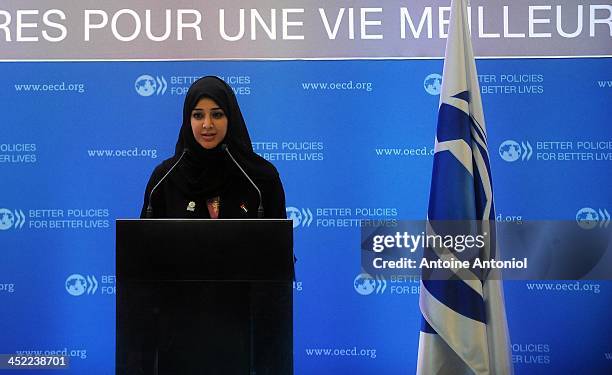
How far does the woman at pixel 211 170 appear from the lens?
2.99 m

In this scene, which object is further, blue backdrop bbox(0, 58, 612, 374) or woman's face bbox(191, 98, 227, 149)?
blue backdrop bbox(0, 58, 612, 374)

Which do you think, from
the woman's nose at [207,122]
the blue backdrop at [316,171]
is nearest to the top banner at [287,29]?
the blue backdrop at [316,171]

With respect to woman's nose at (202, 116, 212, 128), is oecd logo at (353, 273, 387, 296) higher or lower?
lower

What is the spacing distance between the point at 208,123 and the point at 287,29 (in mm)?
1360

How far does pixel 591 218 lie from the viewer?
4129 mm

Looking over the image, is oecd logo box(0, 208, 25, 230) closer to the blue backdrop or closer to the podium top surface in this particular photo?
the blue backdrop

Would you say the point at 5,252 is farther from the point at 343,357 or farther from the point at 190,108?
the point at 343,357

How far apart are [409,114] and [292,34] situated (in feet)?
2.83

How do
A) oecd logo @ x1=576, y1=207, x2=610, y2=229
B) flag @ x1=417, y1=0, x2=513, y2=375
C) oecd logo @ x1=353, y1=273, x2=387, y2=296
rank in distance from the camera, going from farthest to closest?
oecd logo @ x1=353, y1=273, x2=387, y2=296 → oecd logo @ x1=576, y1=207, x2=610, y2=229 → flag @ x1=417, y1=0, x2=513, y2=375

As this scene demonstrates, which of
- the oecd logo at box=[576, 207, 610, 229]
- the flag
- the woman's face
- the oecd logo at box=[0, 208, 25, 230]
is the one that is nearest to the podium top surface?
the woman's face

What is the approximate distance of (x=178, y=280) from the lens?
6.57ft

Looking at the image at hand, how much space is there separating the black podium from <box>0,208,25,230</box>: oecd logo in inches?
98.2

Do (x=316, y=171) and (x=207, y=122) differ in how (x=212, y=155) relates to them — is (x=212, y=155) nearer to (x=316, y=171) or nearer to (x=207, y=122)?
(x=207, y=122)

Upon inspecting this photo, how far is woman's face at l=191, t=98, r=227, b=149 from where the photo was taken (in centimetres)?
308
